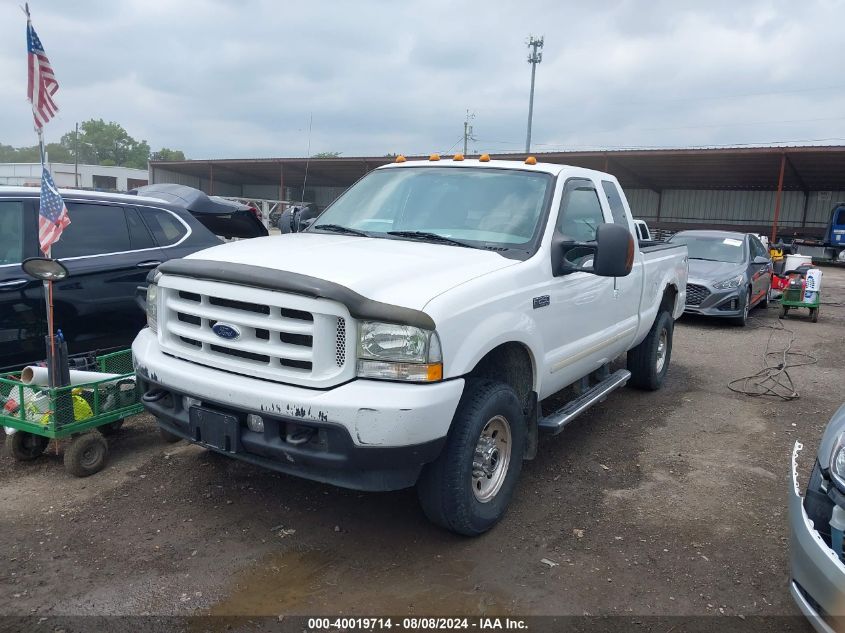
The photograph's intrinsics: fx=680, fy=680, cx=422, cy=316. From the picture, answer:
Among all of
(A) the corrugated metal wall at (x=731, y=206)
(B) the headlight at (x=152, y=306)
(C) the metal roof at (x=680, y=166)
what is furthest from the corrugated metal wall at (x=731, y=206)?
(B) the headlight at (x=152, y=306)

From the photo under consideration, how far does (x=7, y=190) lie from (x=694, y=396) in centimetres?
623

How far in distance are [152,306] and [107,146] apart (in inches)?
4388

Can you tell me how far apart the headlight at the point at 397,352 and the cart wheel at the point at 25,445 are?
278 cm

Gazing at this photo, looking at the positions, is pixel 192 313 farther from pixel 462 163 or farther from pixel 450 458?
pixel 462 163

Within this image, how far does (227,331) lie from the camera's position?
128 inches

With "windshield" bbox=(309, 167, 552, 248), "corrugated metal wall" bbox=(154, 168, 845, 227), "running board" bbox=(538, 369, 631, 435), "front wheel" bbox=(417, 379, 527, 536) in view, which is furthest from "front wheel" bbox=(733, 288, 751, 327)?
"corrugated metal wall" bbox=(154, 168, 845, 227)

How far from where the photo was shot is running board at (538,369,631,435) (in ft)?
Answer: 13.7

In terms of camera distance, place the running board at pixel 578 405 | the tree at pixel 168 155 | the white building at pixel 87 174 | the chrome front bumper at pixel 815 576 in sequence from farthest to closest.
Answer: the tree at pixel 168 155 → the white building at pixel 87 174 → the running board at pixel 578 405 → the chrome front bumper at pixel 815 576

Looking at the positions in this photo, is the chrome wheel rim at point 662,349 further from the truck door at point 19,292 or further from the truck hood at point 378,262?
the truck door at point 19,292

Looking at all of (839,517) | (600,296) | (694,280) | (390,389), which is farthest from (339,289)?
(694,280)

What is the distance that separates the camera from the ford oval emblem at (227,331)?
3.22 meters

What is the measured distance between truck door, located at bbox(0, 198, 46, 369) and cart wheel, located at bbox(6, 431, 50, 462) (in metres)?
0.63

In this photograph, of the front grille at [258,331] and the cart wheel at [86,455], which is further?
the cart wheel at [86,455]

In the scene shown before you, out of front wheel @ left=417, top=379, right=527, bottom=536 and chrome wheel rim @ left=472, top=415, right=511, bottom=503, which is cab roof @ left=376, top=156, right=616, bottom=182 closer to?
front wheel @ left=417, top=379, right=527, bottom=536
